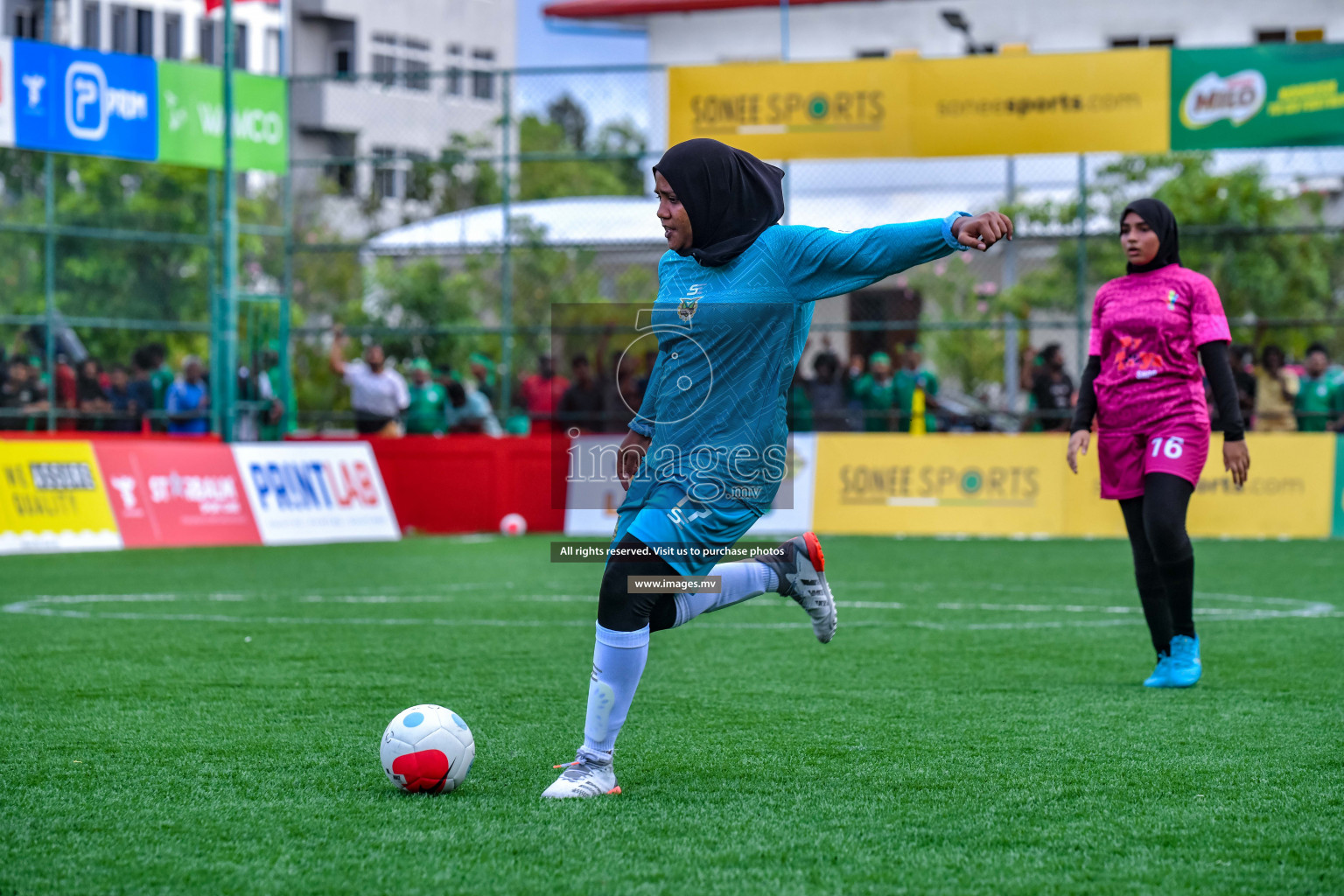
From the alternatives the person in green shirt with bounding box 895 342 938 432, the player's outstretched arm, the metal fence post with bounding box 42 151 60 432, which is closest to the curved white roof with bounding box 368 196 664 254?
the metal fence post with bounding box 42 151 60 432

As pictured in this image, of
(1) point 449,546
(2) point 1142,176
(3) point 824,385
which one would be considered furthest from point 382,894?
(2) point 1142,176

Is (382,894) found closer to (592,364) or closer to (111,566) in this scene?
(111,566)

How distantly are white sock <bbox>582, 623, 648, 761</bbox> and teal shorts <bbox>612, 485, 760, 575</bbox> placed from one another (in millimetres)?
262

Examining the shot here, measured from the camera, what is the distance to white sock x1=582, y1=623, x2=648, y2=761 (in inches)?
184

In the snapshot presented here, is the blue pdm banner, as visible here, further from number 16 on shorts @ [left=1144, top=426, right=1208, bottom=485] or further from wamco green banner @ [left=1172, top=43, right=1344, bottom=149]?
number 16 on shorts @ [left=1144, top=426, right=1208, bottom=485]

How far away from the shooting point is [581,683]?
6988 millimetres

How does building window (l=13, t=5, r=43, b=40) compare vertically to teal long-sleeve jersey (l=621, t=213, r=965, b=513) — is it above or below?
above

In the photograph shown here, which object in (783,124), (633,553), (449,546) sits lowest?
(449,546)

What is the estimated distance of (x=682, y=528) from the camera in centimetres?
472

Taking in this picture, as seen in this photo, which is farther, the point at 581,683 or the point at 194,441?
the point at 194,441

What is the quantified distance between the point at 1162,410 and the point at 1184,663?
1.06 meters

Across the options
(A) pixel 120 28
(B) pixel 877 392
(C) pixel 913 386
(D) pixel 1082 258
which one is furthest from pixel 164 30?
(D) pixel 1082 258

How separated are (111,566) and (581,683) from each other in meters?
7.52

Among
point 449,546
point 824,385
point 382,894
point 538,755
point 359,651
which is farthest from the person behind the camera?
point 824,385
